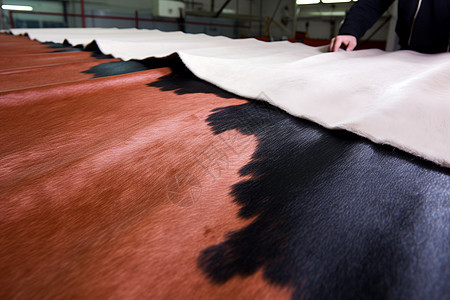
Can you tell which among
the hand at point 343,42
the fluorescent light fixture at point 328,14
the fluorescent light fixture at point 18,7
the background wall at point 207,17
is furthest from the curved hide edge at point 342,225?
the fluorescent light fixture at point 328,14

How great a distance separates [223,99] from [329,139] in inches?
8.6

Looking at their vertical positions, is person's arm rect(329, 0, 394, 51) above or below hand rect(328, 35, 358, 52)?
above

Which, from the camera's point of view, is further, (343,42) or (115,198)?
(343,42)

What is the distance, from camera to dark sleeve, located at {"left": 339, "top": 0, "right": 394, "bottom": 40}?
114 cm

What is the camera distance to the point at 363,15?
47.1 inches

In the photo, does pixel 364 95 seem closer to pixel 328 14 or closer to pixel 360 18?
pixel 360 18

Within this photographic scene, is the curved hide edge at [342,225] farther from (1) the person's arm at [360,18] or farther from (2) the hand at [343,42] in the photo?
(1) the person's arm at [360,18]

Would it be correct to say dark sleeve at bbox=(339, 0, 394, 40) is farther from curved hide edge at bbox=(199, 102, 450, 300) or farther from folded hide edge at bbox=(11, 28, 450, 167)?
curved hide edge at bbox=(199, 102, 450, 300)

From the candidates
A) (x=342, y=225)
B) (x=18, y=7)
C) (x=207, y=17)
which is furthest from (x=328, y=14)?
(x=342, y=225)

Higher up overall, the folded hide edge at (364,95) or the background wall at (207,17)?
the background wall at (207,17)

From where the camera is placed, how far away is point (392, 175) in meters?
0.27

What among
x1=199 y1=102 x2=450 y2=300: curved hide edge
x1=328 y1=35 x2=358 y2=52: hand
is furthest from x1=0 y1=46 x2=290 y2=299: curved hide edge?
x1=328 y1=35 x2=358 y2=52: hand

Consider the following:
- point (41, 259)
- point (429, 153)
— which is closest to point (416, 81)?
point (429, 153)

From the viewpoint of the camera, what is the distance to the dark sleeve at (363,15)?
1.14 m
